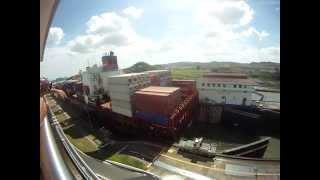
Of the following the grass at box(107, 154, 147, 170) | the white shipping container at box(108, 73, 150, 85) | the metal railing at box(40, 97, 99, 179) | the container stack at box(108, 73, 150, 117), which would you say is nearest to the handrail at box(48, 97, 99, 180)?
the metal railing at box(40, 97, 99, 179)

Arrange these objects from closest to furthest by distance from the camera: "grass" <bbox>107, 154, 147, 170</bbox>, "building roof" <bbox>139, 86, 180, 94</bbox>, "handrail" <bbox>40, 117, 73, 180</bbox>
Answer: "handrail" <bbox>40, 117, 73, 180</bbox>
"building roof" <bbox>139, 86, 180, 94</bbox>
"grass" <bbox>107, 154, 147, 170</bbox>

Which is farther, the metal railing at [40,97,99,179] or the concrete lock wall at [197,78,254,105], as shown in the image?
the concrete lock wall at [197,78,254,105]

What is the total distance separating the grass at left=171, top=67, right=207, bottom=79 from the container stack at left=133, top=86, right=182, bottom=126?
95 millimetres

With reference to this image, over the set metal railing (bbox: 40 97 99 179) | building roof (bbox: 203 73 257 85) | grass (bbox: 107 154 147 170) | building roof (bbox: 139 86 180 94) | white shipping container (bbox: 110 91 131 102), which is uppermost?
building roof (bbox: 203 73 257 85)

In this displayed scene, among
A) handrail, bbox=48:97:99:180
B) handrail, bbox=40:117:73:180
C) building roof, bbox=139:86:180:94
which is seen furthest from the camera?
building roof, bbox=139:86:180:94

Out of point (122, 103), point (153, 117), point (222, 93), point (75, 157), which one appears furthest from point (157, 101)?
point (75, 157)

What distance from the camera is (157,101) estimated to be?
1374 mm

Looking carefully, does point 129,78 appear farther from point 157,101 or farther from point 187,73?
point 187,73

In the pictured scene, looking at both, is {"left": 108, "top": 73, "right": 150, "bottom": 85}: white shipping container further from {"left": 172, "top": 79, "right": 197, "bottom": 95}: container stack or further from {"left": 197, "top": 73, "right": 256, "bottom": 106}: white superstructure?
{"left": 197, "top": 73, "right": 256, "bottom": 106}: white superstructure

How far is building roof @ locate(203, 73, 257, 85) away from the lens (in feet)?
4.61

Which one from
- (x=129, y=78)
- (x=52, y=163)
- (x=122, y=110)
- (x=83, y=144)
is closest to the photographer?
(x=52, y=163)

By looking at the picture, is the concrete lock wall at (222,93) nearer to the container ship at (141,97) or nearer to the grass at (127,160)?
the container ship at (141,97)

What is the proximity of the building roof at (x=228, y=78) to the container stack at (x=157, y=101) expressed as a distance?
23 cm

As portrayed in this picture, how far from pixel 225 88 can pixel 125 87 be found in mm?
673
